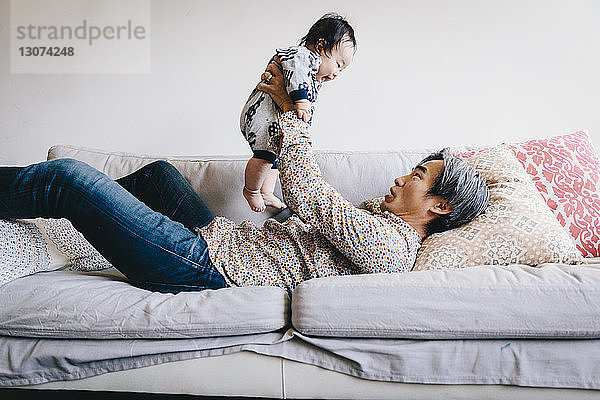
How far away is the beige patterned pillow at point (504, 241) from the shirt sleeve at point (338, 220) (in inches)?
3.7

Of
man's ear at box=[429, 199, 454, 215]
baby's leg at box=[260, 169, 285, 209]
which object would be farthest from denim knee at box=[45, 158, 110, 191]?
man's ear at box=[429, 199, 454, 215]

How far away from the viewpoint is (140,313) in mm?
1292

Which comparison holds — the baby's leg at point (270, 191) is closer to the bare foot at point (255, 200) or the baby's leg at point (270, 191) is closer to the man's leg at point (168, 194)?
the bare foot at point (255, 200)

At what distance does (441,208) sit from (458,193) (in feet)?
0.20

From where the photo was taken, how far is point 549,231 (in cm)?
154

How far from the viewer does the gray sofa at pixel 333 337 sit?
122 centimetres

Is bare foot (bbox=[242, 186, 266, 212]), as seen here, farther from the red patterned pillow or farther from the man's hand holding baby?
the red patterned pillow

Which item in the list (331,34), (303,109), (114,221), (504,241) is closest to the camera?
(114,221)

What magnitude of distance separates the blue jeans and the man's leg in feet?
0.88

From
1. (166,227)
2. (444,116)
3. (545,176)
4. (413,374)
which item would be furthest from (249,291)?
(444,116)

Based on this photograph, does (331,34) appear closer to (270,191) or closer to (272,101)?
(272,101)

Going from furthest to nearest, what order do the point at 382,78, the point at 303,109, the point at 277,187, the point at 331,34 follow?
the point at 382,78 → the point at 277,187 → the point at 331,34 → the point at 303,109

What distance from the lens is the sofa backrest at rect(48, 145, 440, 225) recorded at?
198cm

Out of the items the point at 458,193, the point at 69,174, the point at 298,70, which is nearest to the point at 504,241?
the point at 458,193
